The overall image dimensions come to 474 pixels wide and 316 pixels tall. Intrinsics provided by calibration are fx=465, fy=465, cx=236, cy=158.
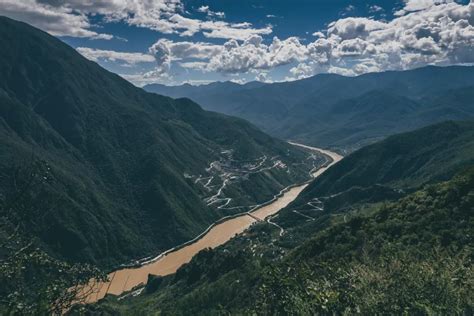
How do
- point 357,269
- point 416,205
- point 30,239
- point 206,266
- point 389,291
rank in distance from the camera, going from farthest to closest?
point 206,266
point 416,205
point 357,269
point 389,291
point 30,239

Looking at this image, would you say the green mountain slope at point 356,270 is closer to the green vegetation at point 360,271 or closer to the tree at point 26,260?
the green vegetation at point 360,271

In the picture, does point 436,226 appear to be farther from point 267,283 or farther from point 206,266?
point 206,266

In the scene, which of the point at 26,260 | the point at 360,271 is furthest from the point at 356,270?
the point at 26,260

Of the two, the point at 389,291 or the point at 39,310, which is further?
the point at 389,291

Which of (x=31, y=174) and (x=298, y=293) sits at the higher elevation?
(x=31, y=174)

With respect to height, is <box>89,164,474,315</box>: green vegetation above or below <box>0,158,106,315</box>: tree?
below

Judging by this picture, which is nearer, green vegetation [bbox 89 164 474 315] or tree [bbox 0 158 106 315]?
tree [bbox 0 158 106 315]

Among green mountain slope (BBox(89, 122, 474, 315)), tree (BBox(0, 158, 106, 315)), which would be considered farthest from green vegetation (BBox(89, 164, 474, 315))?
tree (BBox(0, 158, 106, 315))

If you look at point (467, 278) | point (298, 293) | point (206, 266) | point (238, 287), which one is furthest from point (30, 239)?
point (206, 266)

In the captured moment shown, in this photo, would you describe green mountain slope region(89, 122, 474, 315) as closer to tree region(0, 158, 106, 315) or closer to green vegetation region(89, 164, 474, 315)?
green vegetation region(89, 164, 474, 315)
